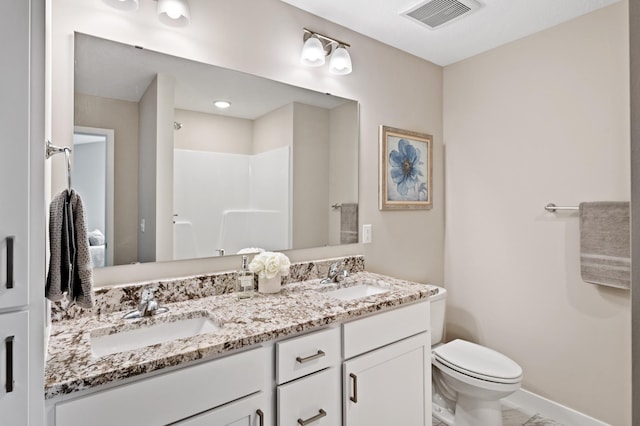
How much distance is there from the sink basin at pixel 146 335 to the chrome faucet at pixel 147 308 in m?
0.05

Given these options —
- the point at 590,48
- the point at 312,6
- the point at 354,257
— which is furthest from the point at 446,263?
the point at 312,6

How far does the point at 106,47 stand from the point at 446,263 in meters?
2.42

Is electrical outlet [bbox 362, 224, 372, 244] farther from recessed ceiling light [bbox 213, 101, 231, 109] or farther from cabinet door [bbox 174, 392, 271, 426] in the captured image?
cabinet door [bbox 174, 392, 271, 426]

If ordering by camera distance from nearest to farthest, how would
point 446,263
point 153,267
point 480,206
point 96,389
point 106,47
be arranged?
point 96,389, point 106,47, point 153,267, point 480,206, point 446,263

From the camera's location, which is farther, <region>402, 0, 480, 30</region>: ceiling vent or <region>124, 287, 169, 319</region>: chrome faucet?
<region>402, 0, 480, 30</region>: ceiling vent

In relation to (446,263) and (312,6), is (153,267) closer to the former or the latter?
(312,6)

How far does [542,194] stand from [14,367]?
97.1 inches

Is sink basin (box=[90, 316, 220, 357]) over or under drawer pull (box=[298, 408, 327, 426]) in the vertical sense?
over

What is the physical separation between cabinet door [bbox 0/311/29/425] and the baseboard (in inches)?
98.1

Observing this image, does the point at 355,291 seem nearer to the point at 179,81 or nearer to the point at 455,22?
the point at 179,81

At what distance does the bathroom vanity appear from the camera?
35.3 inches

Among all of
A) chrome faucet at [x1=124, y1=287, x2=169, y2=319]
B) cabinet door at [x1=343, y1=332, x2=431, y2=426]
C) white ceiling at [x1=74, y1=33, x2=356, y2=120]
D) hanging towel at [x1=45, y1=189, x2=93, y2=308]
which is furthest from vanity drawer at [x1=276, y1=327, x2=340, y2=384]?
white ceiling at [x1=74, y1=33, x2=356, y2=120]

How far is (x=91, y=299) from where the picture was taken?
3.09 feet

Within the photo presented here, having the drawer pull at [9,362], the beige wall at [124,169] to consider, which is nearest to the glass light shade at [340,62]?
the beige wall at [124,169]
